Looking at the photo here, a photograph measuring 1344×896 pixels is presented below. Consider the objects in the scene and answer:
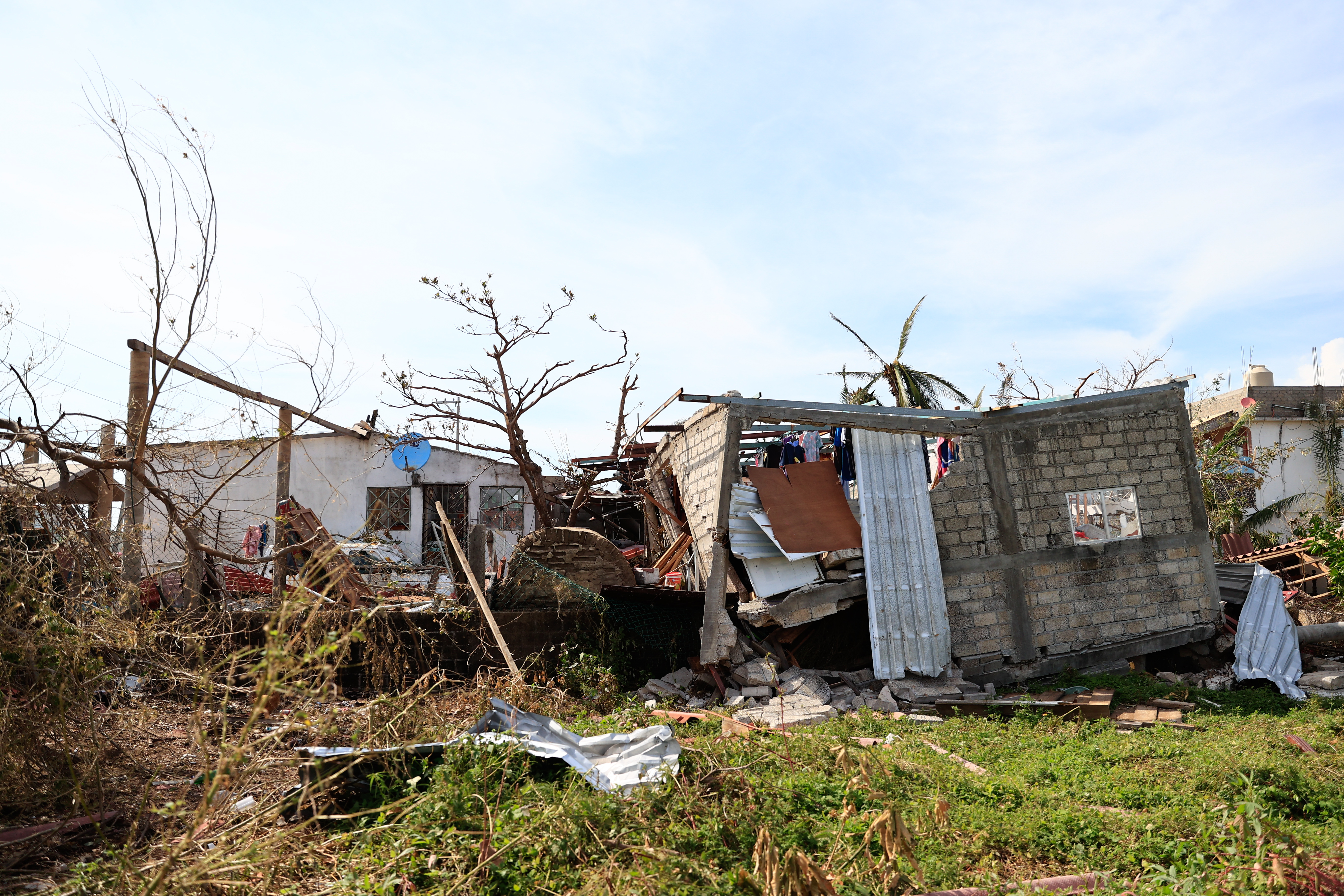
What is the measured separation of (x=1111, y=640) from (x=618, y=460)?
8.95m

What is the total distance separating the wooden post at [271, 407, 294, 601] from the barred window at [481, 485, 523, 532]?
24.0 ft

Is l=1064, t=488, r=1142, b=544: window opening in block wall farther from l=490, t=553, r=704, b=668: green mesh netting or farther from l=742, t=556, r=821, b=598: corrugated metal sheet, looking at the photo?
l=490, t=553, r=704, b=668: green mesh netting

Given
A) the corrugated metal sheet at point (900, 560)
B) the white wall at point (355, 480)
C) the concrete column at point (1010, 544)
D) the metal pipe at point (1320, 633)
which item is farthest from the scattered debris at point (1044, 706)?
the white wall at point (355, 480)

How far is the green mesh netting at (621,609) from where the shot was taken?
1037cm

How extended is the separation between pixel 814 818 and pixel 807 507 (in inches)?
222

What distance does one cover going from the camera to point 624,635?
34.2ft

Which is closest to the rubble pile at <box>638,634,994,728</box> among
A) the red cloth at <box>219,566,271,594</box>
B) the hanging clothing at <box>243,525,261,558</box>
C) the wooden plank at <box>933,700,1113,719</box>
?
the wooden plank at <box>933,700,1113,719</box>

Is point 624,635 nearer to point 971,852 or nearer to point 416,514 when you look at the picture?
point 971,852

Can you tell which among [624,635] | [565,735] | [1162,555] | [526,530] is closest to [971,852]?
[565,735]

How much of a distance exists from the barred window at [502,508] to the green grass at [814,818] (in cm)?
1442

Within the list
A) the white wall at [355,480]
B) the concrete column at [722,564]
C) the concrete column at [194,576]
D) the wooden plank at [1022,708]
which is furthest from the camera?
the white wall at [355,480]

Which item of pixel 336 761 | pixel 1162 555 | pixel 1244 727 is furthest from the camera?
pixel 1162 555

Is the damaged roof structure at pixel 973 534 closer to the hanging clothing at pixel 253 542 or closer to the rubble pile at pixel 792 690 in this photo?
the rubble pile at pixel 792 690

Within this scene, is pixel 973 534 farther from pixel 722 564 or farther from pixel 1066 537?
pixel 722 564
